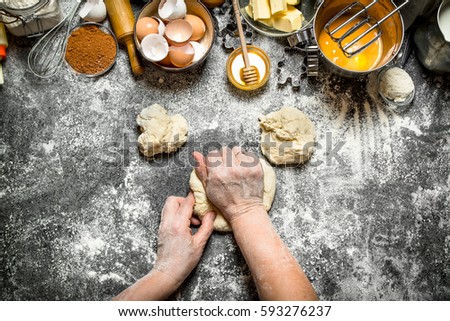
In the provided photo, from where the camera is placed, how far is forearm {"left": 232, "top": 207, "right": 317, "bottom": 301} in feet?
4.90

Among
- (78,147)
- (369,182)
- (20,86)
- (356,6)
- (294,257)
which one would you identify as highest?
(356,6)

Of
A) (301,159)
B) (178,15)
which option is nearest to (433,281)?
(301,159)

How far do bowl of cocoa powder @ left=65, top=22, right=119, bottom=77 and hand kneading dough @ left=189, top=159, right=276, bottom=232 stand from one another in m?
0.58

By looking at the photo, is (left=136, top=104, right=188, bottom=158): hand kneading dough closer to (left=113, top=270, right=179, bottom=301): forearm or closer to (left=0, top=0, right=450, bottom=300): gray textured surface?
(left=0, top=0, right=450, bottom=300): gray textured surface

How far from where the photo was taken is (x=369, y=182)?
1780 millimetres

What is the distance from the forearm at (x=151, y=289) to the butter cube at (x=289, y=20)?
1.03m

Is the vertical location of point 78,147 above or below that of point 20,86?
below

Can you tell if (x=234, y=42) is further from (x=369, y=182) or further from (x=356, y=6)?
(x=369, y=182)

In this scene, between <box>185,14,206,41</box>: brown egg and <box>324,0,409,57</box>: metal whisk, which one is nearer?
Result: <box>324,0,409,57</box>: metal whisk

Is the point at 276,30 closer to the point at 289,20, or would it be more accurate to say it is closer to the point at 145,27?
the point at 289,20

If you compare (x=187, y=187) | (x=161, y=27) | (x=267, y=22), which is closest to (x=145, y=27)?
(x=161, y=27)

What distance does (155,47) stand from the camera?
1.71 m

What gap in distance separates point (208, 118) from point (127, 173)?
0.38 m

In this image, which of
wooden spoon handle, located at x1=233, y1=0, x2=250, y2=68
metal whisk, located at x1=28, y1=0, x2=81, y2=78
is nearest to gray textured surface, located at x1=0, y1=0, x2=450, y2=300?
metal whisk, located at x1=28, y1=0, x2=81, y2=78
